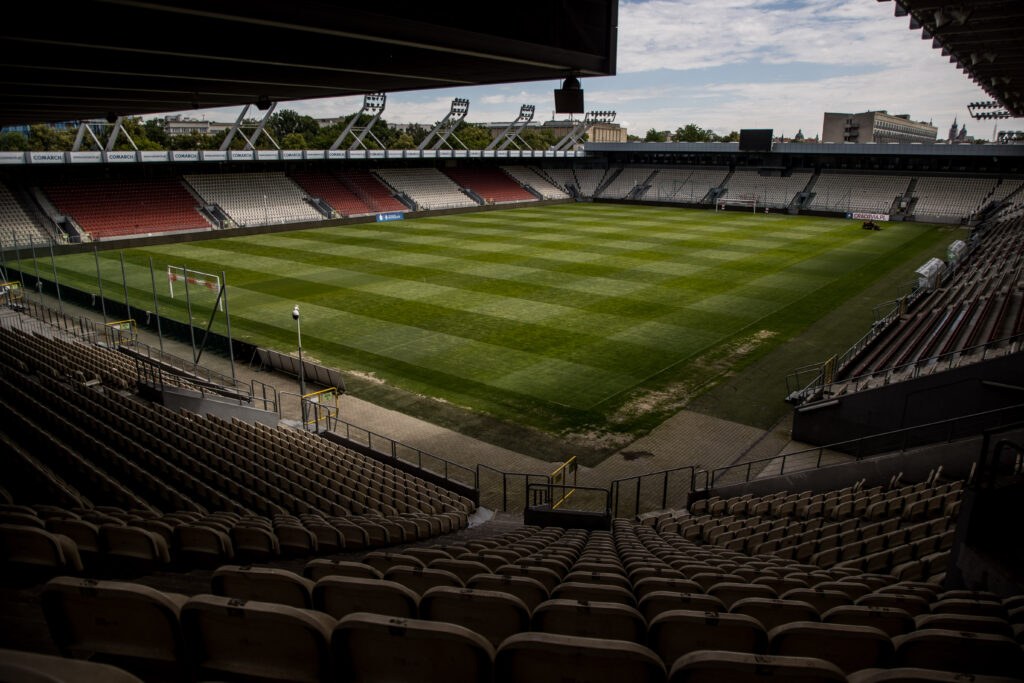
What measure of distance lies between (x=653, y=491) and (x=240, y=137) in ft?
403

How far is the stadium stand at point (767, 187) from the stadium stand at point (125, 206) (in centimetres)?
5724

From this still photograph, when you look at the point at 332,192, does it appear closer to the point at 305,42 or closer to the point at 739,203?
the point at 739,203

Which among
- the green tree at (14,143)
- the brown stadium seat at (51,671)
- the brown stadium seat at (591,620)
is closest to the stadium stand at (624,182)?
the green tree at (14,143)

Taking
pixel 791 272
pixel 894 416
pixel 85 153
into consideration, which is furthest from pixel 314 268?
pixel 894 416

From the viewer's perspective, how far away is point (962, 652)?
125 inches

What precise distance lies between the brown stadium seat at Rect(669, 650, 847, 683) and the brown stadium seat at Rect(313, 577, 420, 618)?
137 cm

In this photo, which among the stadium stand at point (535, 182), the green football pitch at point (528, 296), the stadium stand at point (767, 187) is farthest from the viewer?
the stadium stand at point (535, 182)

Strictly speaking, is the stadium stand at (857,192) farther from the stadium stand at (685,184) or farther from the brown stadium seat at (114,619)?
the brown stadium seat at (114,619)

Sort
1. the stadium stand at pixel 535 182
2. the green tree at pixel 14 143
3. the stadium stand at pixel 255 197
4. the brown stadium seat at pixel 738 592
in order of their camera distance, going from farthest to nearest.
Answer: the green tree at pixel 14 143
the stadium stand at pixel 535 182
the stadium stand at pixel 255 197
the brown stadium seat at pixel 738 592

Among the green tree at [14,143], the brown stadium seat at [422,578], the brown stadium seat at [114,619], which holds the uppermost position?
the green tree at [14,143]

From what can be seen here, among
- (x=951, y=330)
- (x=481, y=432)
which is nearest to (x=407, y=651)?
(x=481, y=432)

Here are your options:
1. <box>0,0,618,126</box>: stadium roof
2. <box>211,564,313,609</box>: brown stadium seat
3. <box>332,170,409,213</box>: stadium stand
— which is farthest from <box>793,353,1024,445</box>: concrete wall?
<box>332,170,409,213</box>: stadium stand

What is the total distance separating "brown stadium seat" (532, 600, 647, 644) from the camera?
3277 mm

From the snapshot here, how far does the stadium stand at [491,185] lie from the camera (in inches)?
3002
